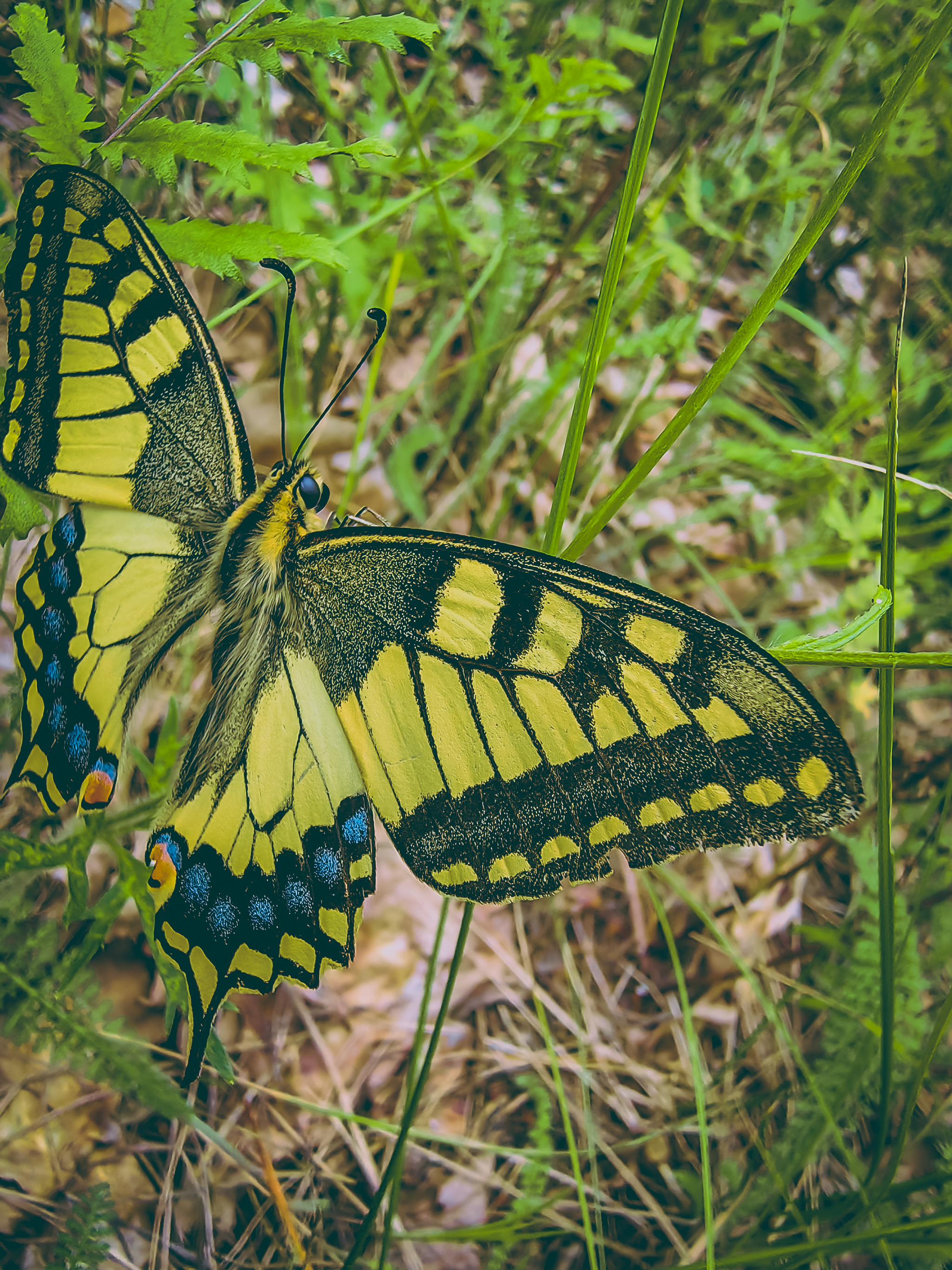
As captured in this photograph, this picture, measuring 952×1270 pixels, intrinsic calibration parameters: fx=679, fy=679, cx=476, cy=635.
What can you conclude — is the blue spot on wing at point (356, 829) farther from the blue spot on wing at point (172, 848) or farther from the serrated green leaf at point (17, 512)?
the serrated green leaf at point (17, 512)

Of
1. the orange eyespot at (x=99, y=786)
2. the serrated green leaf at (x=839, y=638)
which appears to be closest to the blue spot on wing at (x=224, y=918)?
the orange eyespot at (x=99, y=786)

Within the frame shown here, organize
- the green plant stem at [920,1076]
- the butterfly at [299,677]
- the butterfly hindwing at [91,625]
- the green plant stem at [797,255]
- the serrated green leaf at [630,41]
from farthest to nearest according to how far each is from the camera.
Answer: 1. the serrated green leaf at [630,41]
2. the butterfly hindwing at [91,625]
3. the green plant stem at [920,1076]
4. the butterfly at [299,677]
5. the green plant stem at [797,255]

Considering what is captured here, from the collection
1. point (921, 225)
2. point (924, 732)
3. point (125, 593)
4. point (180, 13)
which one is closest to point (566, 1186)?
point (125, 593)

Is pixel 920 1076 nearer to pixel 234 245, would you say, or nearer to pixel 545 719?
pixel 545 719

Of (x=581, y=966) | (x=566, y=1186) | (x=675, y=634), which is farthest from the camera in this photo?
(x=581, y=966)

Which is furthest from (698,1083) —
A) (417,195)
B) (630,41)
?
(630,41)

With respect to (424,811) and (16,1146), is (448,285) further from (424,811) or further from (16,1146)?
(16,1146)
